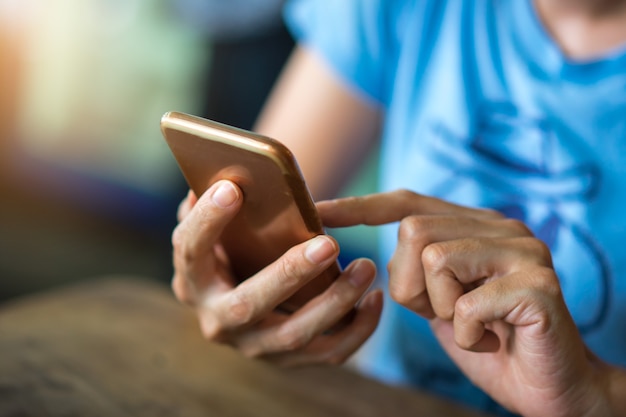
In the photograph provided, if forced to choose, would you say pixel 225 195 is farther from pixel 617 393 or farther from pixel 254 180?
pixel 617 393

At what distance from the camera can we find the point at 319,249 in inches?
16.4

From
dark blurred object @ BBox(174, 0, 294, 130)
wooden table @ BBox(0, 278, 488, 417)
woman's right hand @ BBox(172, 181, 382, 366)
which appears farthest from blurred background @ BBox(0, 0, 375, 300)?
woman's right hand @ BBox(172, 181, 382, 366)

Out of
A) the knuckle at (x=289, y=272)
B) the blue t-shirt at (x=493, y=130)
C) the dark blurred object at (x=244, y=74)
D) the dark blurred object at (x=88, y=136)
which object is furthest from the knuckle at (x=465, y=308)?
the dark blurred object at (x=88, y=136)

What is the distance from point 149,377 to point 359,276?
0.23 metres

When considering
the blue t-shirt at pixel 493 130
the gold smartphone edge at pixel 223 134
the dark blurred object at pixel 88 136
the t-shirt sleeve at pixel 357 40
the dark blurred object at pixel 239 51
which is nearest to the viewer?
the gold smartphone edge at pixel 223 134

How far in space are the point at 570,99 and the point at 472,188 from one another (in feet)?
0.43

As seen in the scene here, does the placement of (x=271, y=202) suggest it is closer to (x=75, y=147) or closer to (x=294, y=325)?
(x=294, y=325)

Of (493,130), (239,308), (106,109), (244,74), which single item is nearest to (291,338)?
(239,308)

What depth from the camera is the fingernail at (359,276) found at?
474 millimetres

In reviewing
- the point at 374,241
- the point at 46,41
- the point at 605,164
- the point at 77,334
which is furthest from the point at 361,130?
the point at 46,41

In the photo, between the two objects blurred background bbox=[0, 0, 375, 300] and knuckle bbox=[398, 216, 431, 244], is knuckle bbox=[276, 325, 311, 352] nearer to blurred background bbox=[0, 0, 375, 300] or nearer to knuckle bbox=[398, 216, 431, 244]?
knuckle bbox=[398, 216, 431, 244]

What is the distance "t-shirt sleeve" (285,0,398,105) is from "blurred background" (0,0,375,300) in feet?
3.54

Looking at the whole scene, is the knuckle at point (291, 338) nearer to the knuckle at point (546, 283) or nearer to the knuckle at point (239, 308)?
the knuckle at point (239, 308)

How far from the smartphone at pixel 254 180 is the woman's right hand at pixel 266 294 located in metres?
0.01
